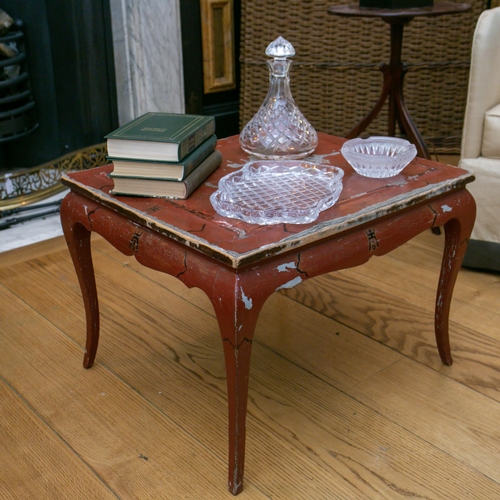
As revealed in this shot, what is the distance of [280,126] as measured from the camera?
4.38ft

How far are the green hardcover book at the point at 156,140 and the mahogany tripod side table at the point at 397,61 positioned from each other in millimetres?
915

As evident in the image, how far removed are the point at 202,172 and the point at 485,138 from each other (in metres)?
0.95

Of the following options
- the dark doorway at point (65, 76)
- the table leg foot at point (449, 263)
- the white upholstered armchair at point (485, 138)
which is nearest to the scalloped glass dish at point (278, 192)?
the table leg foot at point (449, 263)

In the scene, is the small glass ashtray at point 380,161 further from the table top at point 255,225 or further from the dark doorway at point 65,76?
the dark doorway at point 65,76

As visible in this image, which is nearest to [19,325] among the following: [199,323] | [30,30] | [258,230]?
[199,323]

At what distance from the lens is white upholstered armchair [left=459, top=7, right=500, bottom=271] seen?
5.72 ft

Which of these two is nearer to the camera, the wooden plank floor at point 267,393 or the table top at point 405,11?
the wooden plank floor at point 267,393

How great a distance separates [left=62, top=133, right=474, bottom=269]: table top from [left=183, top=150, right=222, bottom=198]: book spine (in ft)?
0.04

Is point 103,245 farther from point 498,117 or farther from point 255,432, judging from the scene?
point 498,117

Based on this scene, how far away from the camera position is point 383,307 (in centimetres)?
167

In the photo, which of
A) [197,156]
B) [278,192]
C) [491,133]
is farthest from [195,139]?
[491,133]

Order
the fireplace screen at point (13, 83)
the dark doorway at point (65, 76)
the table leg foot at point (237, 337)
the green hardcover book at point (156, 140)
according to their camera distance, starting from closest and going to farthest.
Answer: the table leg foot at point (237, 337)
the green hardcover book at point (156, 140)
the fireplace screen at point (13, 83)
the dark doorway at point (65, 76)

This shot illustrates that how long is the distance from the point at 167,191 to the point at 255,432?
0.49 m

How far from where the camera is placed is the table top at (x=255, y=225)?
956 mm
